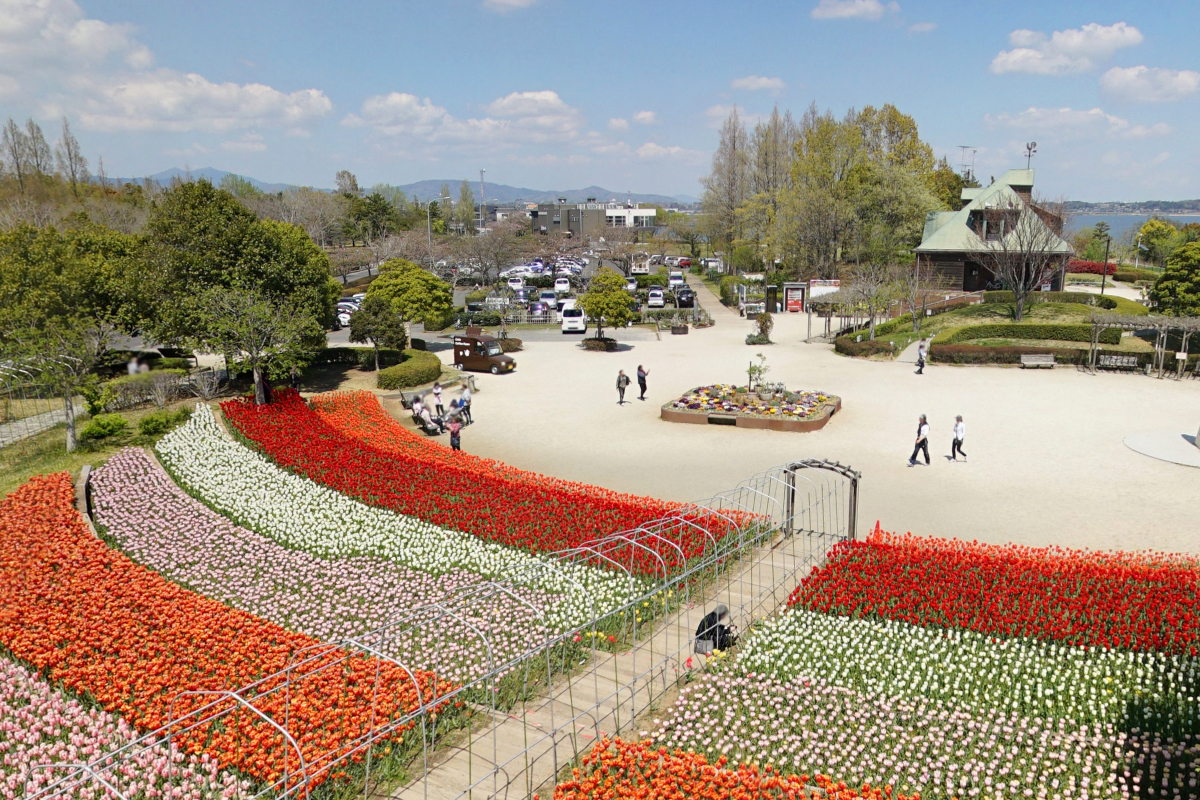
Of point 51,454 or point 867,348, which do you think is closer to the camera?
point 51,454

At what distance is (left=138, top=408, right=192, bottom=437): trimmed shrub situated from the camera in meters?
18.1

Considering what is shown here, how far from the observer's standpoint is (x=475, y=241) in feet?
186

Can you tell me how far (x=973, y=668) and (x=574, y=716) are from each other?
4.39m

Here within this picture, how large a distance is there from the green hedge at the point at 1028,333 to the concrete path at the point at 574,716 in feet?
81.2

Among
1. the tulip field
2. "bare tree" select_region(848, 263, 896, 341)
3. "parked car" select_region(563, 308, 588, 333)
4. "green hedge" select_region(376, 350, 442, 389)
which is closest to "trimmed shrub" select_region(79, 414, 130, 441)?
"green hedge" select_region(376, 350, 442, 389)

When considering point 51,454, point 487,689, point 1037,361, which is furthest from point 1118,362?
point 51,454

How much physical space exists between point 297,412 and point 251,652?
1152 centimetres

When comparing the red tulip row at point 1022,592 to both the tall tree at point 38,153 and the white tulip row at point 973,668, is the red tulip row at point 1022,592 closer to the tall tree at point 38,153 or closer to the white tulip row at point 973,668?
the white tulip row at point 973,668

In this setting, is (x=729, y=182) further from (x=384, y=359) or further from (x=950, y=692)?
(x=950, y=692)

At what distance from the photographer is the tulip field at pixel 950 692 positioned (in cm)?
665

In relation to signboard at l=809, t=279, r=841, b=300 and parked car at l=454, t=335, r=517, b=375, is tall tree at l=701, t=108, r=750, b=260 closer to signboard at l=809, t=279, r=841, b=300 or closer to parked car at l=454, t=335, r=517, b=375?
signboard at l=809, t=279, r=841, b=300

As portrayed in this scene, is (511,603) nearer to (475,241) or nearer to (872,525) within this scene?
(872,525)

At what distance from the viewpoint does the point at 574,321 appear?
3959 cm

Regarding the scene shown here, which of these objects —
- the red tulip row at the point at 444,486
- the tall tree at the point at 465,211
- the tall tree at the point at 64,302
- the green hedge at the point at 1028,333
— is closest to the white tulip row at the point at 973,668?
the red tulip row at the point at 444,486
